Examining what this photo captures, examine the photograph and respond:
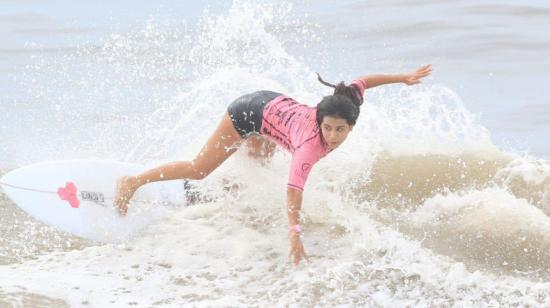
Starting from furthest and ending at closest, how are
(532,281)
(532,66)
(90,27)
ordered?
(90,27) → (532,66) → (532,281)

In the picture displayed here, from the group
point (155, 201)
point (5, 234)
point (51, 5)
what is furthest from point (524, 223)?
point (51, 5)

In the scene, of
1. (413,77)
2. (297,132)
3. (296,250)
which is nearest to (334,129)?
(297,132)

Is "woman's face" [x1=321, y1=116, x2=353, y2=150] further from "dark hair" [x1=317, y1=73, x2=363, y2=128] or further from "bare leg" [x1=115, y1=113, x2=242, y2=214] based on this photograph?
"bare leg" [x1=115, y1=113, x2=242, y2=214]

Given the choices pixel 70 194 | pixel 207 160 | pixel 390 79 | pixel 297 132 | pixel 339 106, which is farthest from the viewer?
pixel 70 194

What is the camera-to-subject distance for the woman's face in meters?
5.40

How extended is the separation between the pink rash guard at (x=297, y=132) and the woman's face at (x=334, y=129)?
105 mm

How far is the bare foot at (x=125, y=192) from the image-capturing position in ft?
21.3

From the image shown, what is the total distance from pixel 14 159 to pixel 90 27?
719cm

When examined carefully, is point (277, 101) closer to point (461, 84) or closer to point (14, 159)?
point (14, 159)

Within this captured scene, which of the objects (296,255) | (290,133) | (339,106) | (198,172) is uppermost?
(339,106)

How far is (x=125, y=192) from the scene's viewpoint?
6.50 meters

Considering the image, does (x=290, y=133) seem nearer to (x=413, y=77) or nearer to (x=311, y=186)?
(x=311, y=186)

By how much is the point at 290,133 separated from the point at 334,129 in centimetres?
48

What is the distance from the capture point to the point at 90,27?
51.2 feet
